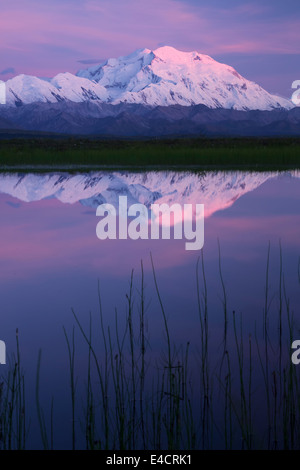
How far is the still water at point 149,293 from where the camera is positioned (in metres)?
5.53

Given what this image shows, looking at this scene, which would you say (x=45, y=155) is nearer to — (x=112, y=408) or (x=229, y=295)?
(x=229, y=295)

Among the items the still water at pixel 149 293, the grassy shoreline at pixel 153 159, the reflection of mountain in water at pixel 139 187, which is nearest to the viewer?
the still water at pixel 149 293

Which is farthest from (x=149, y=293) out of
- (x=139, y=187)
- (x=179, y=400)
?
(x=139, y=187)

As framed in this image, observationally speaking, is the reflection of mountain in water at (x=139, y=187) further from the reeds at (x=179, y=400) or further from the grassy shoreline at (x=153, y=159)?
the reeds at (x=179, y=400)

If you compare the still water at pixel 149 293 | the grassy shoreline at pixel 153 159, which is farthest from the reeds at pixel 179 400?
the grassy shoreline at pixel 153 159

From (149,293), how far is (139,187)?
13.4 metres

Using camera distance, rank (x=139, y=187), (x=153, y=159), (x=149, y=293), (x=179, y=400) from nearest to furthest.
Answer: (x=179, y=400) → (x=149, y=293) → (x=139, y=187) → (x=153, y=159)

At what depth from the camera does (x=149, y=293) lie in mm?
8430

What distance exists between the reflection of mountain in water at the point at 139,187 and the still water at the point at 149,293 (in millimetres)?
439

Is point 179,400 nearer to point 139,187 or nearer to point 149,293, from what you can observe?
point 149,293

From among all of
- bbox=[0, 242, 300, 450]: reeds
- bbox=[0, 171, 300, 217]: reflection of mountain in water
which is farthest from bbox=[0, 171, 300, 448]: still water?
bbox=[0, 171, 300, 217]: reflection of mountain in water

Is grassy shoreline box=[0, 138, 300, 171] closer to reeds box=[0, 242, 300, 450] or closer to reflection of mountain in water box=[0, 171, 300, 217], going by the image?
reflection of mountain in water box=[0, 171, 300, 217]

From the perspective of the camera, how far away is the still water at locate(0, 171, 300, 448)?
5531 mm

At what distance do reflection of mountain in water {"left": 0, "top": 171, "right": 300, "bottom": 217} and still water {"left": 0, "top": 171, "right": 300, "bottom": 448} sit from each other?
0.44m
